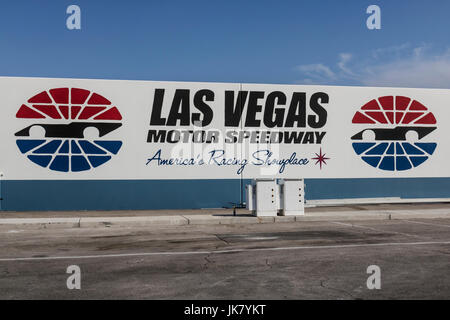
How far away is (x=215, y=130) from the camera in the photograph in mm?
22156

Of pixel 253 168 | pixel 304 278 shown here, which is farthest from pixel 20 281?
pixel 253 168

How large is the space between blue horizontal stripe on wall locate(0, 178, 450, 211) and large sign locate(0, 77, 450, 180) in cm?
31

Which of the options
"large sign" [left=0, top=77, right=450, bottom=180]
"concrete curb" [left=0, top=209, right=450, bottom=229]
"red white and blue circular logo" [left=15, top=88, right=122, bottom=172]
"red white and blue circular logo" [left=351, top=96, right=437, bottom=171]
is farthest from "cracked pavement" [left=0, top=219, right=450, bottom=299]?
"red white and blue circular logo" [left=351, top=96, right=437, bottom=171]

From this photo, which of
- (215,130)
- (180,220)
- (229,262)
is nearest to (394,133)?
(215,130)

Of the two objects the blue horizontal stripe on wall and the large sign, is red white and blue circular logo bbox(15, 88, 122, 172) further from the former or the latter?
the blue horizontal stripe on wall

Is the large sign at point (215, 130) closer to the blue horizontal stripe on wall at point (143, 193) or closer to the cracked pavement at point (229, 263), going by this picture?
the blue horizontal stripe on wall at point (143, 193)

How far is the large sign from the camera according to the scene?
20.9 m

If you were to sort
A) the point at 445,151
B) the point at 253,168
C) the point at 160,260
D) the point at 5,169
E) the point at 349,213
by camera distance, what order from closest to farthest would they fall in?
the point at 160,260
the point at 349,213
the point at 5,169
the point at 253,168
the point at 445,151

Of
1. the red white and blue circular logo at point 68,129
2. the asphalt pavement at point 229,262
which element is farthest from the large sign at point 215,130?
the asphalt pavement at point 229,262
